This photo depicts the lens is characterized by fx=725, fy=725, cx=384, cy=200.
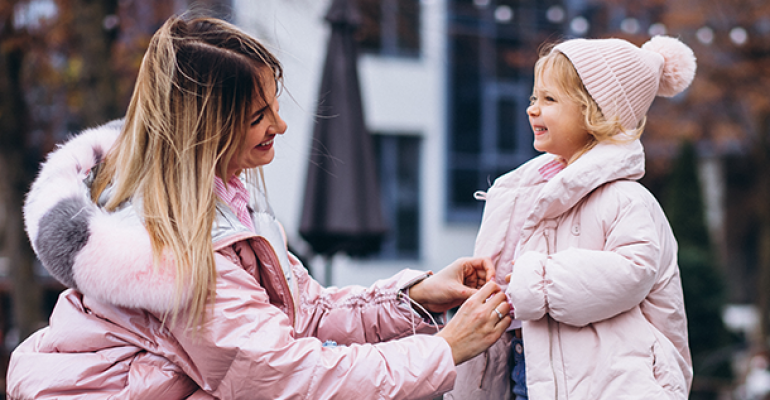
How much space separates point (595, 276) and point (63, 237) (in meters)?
1.43

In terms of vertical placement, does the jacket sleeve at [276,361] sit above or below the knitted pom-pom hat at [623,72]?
below

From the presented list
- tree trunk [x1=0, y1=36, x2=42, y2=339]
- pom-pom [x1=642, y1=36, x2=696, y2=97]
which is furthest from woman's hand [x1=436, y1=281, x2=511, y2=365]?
tree trunk [x1=0, y1=36, x2=42, y2=339]

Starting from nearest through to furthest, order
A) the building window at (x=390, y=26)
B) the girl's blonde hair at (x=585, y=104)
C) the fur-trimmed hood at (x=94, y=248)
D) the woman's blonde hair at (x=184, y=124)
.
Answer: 1. the fur-trimmed hood at (x=94, y=248)
2. the woman's blonde hair at (x=184, y=124)
3. the girl's blonde hair at (x=585, y=104)
4. the building window at (x=390, y=26)

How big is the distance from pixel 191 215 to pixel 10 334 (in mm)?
12517

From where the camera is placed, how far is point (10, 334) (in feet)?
41.6

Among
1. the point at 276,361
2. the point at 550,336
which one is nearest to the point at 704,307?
the point at 550,336

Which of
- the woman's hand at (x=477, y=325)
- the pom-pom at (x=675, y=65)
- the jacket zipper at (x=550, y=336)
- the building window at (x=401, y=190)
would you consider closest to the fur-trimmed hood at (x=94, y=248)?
the woman's hand at (x=477, y=325)

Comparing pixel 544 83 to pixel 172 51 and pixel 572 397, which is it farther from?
pixel 172 51

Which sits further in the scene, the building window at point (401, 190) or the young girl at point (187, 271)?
the building window at point (401, 190)

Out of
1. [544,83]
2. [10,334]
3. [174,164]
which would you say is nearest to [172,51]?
[174,164]

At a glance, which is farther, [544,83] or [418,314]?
[418,314]

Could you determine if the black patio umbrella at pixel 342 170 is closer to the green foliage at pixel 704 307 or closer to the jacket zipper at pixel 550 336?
the jacket zipper at pixel 550 336

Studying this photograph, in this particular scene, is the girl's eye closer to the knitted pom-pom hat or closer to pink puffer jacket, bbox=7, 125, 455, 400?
pink puffer jacket, bbox=7, 125, 455, 400

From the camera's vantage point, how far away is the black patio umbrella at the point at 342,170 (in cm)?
524
